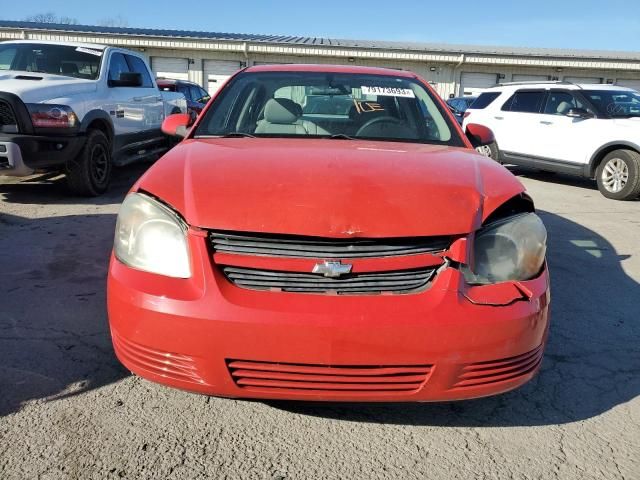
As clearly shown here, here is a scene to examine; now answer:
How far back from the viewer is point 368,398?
183 centimetres

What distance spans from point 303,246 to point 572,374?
1.67 m

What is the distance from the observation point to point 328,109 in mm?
3279

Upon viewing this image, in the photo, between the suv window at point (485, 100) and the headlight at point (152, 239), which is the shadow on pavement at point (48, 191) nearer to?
the headlight at point (152, 239)

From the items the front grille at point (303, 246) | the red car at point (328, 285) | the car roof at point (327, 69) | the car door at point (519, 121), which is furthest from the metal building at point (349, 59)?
the front grille at point (303, 246)

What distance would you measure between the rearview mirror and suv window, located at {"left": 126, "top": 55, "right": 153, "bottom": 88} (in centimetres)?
659

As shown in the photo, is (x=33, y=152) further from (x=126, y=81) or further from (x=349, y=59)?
(x=349, y=59)

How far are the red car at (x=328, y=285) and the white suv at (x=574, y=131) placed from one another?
654 centimetres

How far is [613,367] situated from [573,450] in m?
0.86

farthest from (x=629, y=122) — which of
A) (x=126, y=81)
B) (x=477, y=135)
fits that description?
(x=126, y=81)

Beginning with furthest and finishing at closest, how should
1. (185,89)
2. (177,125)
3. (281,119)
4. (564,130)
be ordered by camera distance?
(185,89), (564,130), (177,125), (281,119)

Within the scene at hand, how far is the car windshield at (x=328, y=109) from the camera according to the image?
3.04 meters

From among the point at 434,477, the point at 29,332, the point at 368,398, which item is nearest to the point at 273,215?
the point at 368,398

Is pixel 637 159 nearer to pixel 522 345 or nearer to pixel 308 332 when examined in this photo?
pixel 522 345

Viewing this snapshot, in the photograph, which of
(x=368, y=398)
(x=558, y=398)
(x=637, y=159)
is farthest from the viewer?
(x=637, y=159)
